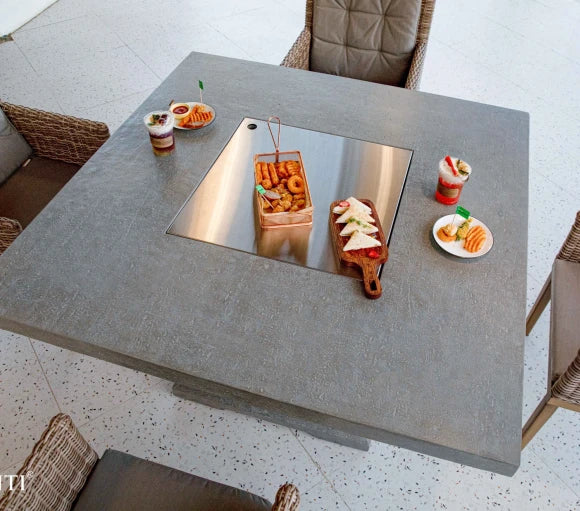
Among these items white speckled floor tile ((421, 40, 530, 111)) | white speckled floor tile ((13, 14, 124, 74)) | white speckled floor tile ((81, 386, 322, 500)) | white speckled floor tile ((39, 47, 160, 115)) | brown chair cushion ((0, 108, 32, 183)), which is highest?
brown chair cushion ((0, 108, 32, 183))

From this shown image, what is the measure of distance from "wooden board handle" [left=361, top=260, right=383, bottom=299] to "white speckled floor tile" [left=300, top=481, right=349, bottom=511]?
0.79 meters

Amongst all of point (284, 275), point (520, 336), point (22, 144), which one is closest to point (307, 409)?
point (284, 275)

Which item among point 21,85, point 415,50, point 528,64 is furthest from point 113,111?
point 528,64

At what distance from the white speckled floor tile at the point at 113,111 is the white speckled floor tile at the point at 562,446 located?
2851 mm

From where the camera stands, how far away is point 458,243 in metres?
1.37

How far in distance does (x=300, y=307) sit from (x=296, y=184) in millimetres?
428

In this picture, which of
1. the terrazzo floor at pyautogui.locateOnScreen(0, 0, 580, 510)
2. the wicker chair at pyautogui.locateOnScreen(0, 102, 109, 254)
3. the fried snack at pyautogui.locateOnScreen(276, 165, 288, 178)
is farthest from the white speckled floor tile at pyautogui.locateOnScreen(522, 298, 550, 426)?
the wicker chair at pyautogui.locateOnScreen(0, 102, 109, 254)

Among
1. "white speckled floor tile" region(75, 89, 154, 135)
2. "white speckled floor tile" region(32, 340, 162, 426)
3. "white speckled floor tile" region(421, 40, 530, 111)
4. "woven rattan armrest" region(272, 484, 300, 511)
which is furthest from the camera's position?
"white speckled floor tile" region(421, 40, 530, 111)

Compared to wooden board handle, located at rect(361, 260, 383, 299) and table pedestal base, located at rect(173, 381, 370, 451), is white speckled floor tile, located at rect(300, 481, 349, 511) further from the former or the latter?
wooden board handle, located at rect(361, 260, 383, 299)

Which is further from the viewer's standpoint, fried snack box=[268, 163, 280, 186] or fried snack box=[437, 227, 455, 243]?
fried snack box=[268, 163, 280, 186]

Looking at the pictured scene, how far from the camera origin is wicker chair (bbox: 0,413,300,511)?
1.02 metres

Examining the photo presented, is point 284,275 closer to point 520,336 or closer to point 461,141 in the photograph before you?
point 520,336

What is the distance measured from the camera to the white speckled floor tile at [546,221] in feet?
7.59

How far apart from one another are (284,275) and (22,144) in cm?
143
